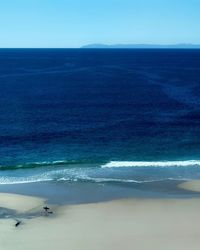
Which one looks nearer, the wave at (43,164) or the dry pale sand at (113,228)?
the dry pale sand at (113,228)

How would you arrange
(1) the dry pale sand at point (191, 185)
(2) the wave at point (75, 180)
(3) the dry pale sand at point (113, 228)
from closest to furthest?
(3) the dry pale sand at point (113, 228), (1) the dry pale sand at point (191, 185), (2) the wave at point (75, 180)

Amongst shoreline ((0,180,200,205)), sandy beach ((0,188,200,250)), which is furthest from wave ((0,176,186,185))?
sandy beach ((0,188,200,250))

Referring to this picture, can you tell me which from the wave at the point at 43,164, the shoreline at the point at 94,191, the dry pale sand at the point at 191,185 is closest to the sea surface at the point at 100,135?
the wave at the point at 43,164

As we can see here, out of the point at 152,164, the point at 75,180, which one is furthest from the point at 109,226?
the point at 152,164

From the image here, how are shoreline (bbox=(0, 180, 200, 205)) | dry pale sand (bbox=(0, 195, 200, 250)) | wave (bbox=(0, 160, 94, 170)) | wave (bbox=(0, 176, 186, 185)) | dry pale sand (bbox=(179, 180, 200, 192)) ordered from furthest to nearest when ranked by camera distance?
wave (bbox=(0, 160, 94, 170)) < wave (bbox=(0, 176, 186, 185)) < dry pale sand (bbox=(179, 180, 200, 192)) < shoreline (bbox=(0, 180, 200, 205)) < dry pale sand (bbox=(0, 195, 200, 250))

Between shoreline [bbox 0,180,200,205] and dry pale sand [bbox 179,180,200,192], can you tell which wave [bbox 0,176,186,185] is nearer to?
shoreline [bbox 0,180,200,205]

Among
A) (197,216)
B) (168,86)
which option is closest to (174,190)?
(197,216)

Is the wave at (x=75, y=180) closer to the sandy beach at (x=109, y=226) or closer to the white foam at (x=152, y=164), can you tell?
the white foam at (x=152, y=164)
